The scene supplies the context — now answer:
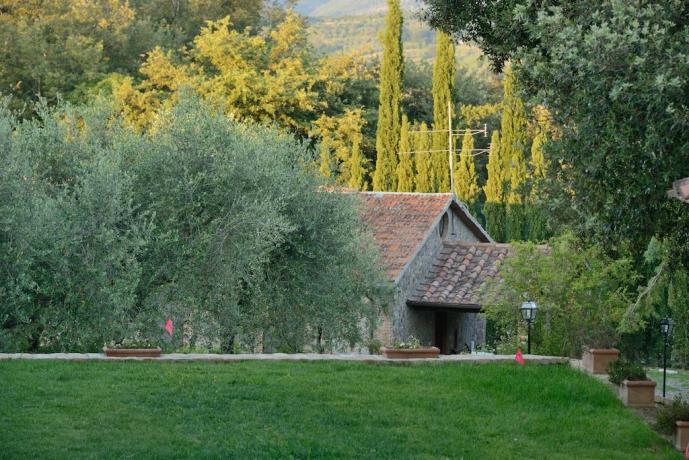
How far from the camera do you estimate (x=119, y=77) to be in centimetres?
4953

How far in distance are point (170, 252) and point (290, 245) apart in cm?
275

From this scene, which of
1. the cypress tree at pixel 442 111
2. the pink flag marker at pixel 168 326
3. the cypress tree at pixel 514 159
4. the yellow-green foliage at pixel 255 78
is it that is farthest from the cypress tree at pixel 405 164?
the pink flag marker at pixel 168 326

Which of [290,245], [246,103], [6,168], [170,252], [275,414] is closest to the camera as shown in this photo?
[275,414]

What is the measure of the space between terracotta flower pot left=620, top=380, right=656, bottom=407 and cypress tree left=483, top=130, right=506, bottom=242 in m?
30.1

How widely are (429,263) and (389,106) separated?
47.1 ft

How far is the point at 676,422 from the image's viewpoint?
38.9 ft

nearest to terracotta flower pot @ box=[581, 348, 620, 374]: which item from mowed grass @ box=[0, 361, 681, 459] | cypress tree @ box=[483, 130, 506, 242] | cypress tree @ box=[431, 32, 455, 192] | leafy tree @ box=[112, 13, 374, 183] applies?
mowed grass @ box=[0, 361, 681, 459]

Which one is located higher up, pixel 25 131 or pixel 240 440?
pixel 25 131

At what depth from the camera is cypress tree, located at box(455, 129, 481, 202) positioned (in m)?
46.1

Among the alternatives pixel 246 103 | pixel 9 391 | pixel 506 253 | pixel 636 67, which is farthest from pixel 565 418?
pixel 246 103

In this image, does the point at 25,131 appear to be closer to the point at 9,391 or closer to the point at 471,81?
the point at 9,391

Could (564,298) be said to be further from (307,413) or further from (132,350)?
(307,413)

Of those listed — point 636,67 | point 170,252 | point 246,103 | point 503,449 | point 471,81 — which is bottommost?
point 503,449

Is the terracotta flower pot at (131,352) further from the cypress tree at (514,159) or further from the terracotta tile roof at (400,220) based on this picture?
the cypress tree at (514,159)
